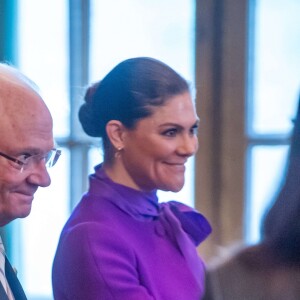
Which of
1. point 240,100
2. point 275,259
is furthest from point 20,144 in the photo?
point 240,100

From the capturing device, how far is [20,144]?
1.64 metres

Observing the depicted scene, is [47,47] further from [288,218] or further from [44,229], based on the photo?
[288,218]

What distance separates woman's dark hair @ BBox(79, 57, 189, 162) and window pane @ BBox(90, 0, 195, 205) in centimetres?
94

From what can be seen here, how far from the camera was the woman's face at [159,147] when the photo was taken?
2.07 m

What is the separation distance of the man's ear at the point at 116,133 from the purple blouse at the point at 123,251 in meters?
0.09

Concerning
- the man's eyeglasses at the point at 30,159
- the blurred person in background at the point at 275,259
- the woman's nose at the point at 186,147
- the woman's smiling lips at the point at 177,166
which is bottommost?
the woman's smiling lips at the point at 177,166

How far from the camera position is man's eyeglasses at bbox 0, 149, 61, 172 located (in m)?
1.64

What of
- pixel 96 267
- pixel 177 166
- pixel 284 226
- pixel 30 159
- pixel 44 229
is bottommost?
pixel 44 229

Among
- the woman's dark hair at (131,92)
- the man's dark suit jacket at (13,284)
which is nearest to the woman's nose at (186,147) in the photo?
the woman's dark hair at (131,92)

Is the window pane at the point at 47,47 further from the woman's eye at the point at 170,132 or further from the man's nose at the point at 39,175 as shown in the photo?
the man's nose at the point at 39,175

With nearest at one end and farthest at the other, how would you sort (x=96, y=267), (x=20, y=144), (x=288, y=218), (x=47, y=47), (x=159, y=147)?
(x=288, y=218) → (x=20, y=144) → (x=96, y=267) → (x=159, y=147) → (x=47, y=47)

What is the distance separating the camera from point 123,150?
2084 millimetres

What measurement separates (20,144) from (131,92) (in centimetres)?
52

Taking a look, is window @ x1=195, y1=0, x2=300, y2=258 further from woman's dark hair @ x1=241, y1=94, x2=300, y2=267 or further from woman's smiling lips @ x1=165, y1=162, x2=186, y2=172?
woman's dark hair @ x1=241, y1=94, x2=300, y2=267
